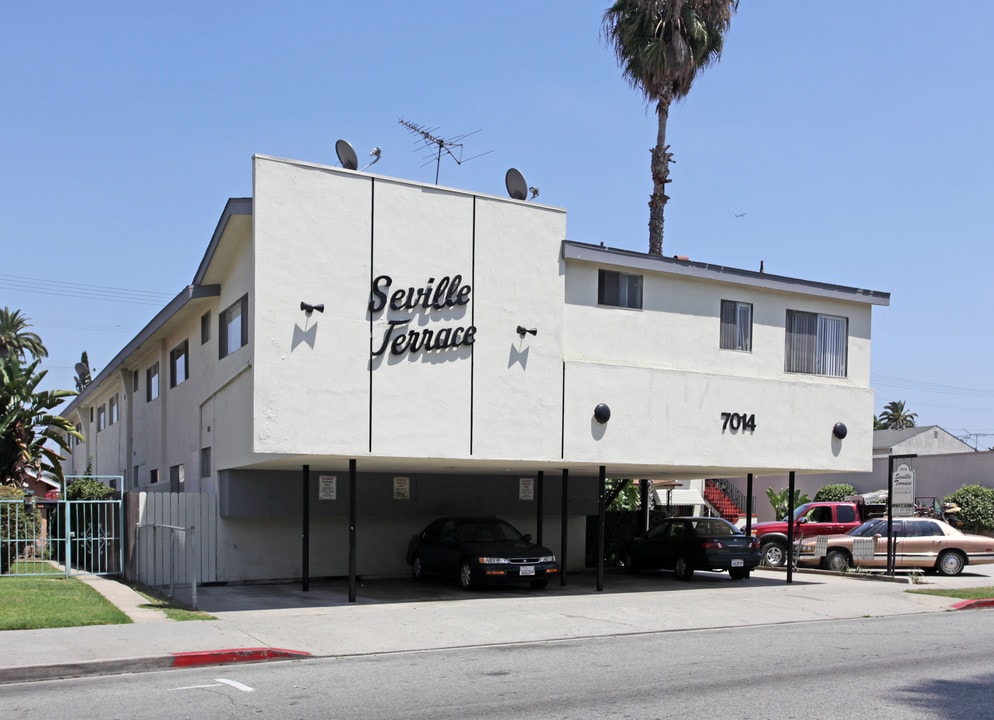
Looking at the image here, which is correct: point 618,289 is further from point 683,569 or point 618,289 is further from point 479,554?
point 683,569

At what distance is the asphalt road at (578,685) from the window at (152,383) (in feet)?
57.0

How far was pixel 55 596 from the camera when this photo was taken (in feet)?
53.3

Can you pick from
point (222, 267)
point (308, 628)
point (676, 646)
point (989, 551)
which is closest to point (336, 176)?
point (222, 267)

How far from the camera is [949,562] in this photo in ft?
86.9

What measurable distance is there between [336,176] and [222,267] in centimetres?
455

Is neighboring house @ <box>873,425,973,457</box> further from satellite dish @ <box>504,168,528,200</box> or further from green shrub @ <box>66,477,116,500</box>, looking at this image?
green shrub @ <box>66,477,116,500</box>

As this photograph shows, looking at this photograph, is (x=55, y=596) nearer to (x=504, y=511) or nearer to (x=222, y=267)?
(x=222, y=267)

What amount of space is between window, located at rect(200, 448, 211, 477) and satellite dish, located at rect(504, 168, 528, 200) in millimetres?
8376

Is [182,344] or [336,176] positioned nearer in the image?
[336,176]

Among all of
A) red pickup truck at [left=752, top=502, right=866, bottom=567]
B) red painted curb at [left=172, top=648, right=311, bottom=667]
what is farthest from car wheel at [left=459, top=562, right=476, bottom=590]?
red pickup truck at [left=752, top=502, right=866, bottom=567]

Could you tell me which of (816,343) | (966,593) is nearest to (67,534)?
(816,343)

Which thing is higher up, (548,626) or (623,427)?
(623,427)

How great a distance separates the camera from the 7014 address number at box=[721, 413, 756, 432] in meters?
21.1

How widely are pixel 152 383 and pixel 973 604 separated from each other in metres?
Result: 20.8
